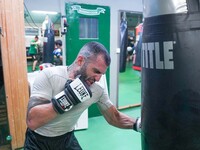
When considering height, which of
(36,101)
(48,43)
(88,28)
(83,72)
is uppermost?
(88,28)

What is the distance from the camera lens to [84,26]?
3.87m

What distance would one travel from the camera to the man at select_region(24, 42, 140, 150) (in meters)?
1.30

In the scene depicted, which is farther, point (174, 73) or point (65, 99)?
point (65, 99)

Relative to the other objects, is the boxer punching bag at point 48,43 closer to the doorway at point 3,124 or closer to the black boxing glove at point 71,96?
the doorway at point 3,124

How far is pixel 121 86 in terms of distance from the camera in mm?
6766

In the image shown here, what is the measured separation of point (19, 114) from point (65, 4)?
192 cm

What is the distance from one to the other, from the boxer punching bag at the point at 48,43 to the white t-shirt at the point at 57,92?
204 centimetres

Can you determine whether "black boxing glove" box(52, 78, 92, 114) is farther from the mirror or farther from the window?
the window

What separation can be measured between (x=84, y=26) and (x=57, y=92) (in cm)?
251

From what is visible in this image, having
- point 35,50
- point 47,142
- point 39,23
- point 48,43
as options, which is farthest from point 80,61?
point 35,50

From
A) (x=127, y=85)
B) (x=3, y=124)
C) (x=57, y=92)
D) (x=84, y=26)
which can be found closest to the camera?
(x=57, y=92)

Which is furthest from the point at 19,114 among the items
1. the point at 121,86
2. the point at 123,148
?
the point at 121,86

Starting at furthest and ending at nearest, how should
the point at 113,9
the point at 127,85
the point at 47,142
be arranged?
the point at 127,85
the point at 113,9
the point at 47,142

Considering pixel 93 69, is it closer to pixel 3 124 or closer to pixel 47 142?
pixel 47 142
